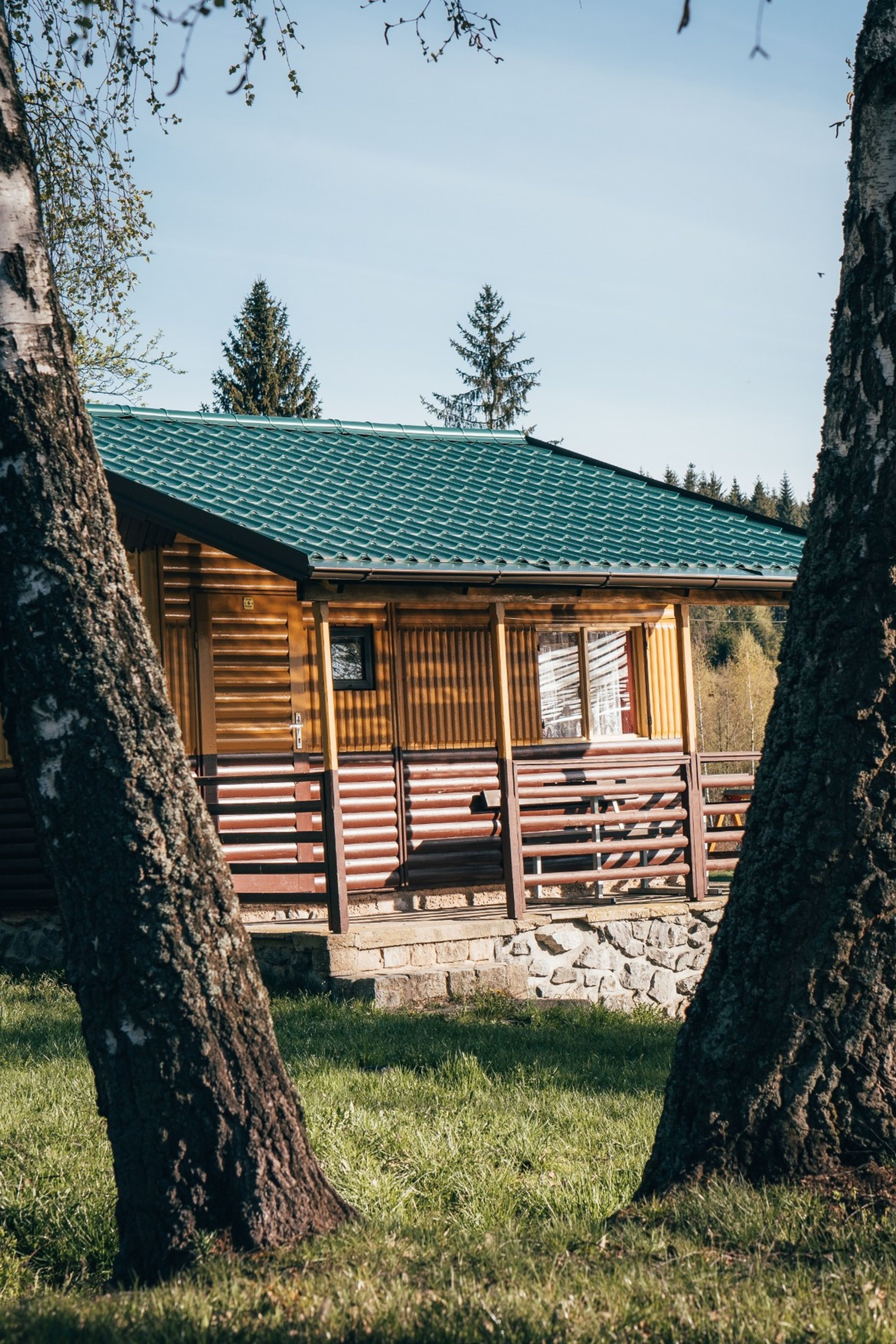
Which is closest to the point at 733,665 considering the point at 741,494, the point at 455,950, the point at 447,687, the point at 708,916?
the point at 741,494

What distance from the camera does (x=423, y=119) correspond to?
6.73m

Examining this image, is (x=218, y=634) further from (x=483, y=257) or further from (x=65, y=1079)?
(x=483, y=257)

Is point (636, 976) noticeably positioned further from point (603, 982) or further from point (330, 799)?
point (330, 799)

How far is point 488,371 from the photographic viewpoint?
5047cm

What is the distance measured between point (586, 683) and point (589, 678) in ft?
0.29

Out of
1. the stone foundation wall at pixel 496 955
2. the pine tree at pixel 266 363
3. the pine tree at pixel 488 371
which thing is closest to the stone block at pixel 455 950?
the stone foundation wall at pixel 496 955

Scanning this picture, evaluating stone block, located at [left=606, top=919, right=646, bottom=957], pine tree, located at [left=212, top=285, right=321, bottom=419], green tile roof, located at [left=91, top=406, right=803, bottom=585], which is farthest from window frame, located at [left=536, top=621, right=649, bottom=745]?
pine tree, located at [left=212, top=285, right=321, bottom=419]

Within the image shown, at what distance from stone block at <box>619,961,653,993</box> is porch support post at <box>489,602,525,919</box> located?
110 centimetres

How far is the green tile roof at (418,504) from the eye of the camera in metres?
11.1

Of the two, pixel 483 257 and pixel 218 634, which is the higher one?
pixel 483 257

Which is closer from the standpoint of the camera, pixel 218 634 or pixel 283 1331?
pixel 283 1331

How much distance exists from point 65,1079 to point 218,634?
5.68m

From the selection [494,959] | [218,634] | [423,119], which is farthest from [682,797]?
[423,119]

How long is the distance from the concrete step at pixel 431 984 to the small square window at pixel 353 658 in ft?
10.4
